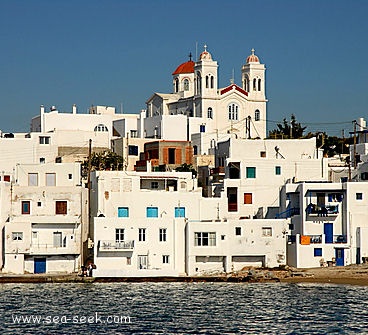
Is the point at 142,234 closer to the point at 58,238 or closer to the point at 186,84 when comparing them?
the point at 58,238

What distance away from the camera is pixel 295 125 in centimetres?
11644

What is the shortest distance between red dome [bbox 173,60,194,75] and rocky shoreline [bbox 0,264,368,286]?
5052 cm

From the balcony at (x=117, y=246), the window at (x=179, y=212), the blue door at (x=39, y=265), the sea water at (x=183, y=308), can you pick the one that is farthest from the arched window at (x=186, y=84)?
the sea water at (x=183, y=308)

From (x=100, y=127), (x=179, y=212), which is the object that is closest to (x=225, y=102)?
(x=100, y=127)

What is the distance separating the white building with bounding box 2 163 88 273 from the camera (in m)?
71.8

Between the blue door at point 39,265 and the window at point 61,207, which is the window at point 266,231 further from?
the blue door at point 39,265

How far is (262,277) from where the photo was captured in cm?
7056

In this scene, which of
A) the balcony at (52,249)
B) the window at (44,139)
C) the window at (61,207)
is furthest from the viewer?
the window at (44,139)

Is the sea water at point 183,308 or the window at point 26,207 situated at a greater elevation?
the window at point 26,207

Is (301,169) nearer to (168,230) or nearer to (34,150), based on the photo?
(168,230)

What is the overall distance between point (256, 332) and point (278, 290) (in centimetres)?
1652

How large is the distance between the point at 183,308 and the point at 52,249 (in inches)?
755

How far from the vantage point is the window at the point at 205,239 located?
72.0 metres

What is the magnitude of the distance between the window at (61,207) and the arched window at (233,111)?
40.6m
